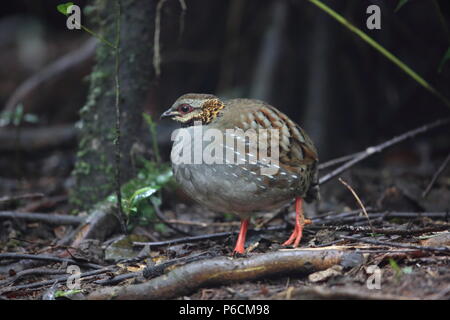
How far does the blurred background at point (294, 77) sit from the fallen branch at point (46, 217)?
2014 mm

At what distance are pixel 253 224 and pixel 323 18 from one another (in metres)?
3.70

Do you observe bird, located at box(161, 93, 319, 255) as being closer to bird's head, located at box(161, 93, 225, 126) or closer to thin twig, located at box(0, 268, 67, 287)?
bird's head, located at box(161, 93, 225, 126)

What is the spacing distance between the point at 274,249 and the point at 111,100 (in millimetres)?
Answer: 2225

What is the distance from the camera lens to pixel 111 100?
16.8 feet

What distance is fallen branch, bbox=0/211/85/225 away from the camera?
475 cm

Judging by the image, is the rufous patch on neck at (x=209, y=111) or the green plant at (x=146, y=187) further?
the green plant at (x=146, y=187)

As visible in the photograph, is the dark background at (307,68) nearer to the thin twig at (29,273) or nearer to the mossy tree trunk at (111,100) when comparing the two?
the mossy tree trunk at (111,100)

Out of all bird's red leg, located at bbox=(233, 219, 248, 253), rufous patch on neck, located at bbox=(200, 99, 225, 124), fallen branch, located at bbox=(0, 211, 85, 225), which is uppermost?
rufous patch on neck, located at bbox=(200, 99, 225, 124)

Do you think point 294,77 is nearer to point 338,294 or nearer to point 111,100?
point 111,100

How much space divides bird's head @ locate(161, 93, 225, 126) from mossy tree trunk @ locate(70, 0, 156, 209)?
107 cm

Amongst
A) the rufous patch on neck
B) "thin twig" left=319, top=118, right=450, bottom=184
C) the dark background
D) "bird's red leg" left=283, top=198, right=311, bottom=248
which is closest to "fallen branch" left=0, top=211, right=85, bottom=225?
the rufous patch on neck

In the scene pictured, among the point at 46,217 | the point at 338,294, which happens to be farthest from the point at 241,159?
the point at 46,217

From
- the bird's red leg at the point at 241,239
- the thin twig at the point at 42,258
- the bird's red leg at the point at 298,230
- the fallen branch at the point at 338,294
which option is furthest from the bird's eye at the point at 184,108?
the fallen branch at the point at 338,294

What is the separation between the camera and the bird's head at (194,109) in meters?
Answer: 4.13
